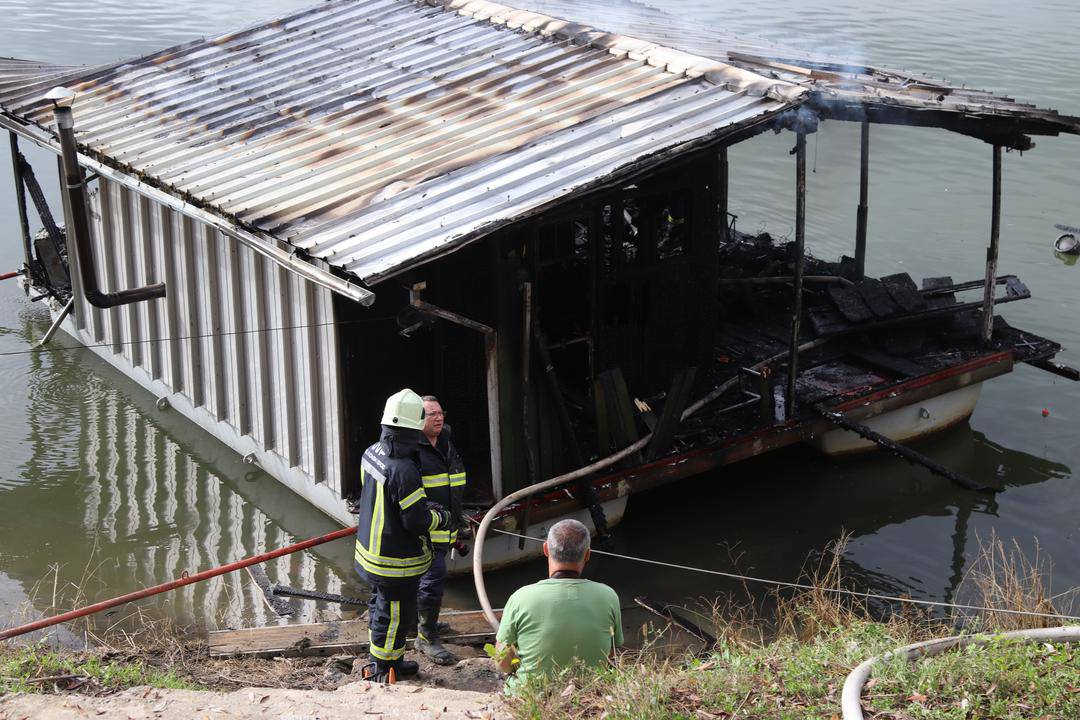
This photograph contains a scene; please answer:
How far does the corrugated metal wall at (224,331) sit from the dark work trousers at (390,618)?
2.52m

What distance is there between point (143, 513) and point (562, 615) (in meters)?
6.18

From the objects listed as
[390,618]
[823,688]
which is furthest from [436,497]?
[823,688]

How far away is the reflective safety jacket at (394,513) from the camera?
276 inches

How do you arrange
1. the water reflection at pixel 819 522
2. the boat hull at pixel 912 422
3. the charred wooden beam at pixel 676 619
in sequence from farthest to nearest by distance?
the boat hull at pixel 912 422
the water reflection at pixel 819 522
the charred wooden beam at pixel 676 619

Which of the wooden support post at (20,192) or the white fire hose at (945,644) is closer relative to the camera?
the white fire hose at (945,644)

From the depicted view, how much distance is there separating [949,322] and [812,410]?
9.15 feet

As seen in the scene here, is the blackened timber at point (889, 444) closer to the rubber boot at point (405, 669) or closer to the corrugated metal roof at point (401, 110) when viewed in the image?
the corrugated metal roof at point (401, 110)

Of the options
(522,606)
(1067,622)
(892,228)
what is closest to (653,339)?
(1067,622)

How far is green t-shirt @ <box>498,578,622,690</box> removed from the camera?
586 centimetres

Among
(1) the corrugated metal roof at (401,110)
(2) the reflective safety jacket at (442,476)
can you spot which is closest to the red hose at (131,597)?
(2) the reflective safety jacket at (442,476)

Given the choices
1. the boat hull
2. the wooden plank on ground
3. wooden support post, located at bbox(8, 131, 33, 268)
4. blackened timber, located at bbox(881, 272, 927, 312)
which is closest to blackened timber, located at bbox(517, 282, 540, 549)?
the wooden plank on ground

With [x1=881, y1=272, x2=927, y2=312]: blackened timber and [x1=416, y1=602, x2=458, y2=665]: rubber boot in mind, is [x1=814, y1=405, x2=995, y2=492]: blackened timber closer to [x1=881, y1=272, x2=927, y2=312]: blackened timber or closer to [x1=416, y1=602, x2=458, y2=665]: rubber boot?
[x1=881, y1=272, x2=927, y2=312]: blackened timber

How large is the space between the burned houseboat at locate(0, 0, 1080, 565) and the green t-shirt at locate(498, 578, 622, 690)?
2.86 meters

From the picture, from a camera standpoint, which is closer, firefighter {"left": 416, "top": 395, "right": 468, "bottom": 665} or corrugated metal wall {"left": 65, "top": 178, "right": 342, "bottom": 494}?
firefighter {"left": 416, "top": 395, "right": 468, "bottom": 665}
